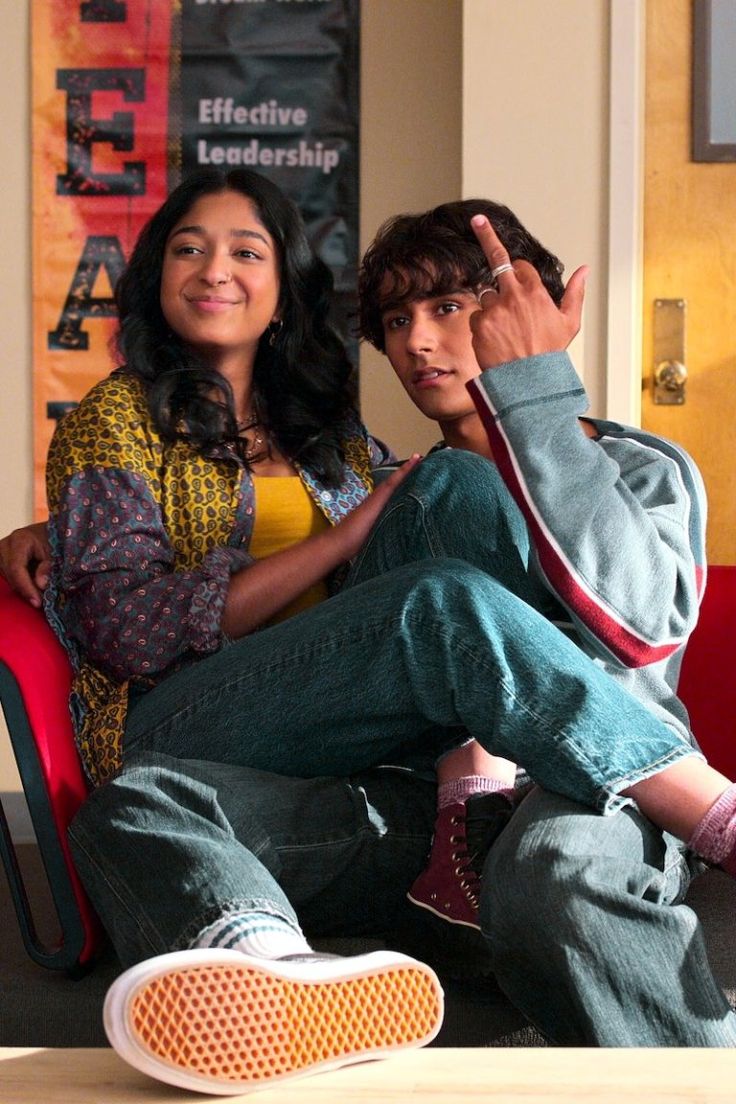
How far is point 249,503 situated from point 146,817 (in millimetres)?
735

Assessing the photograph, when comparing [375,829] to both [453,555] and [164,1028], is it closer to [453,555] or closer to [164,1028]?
[453,555]

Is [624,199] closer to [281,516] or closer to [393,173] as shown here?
[393,173]

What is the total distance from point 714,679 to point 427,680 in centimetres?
71

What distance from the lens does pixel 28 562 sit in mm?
1937

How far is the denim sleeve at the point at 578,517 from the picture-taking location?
149 cm

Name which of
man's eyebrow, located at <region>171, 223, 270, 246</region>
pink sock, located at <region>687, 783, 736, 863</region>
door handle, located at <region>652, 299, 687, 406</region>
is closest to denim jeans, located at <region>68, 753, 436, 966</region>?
pink sock, located at <region>687, 783, 736, 863</region>

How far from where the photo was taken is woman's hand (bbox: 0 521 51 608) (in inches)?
73.4

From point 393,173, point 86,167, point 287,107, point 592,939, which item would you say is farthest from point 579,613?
point 86,167

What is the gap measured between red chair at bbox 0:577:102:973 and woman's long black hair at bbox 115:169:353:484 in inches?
18.5

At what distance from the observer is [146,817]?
1381 mm

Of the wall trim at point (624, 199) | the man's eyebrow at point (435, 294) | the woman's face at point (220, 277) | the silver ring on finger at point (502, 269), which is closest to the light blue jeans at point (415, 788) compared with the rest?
the silver ring on finger at point (502, 269)

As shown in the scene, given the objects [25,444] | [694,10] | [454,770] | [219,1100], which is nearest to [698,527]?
[454,770]

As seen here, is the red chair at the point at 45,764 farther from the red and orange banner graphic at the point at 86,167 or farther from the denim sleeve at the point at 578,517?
the red and orange banner graphic at the point at 86,167

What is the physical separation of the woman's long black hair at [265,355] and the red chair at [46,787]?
0.47 meters
